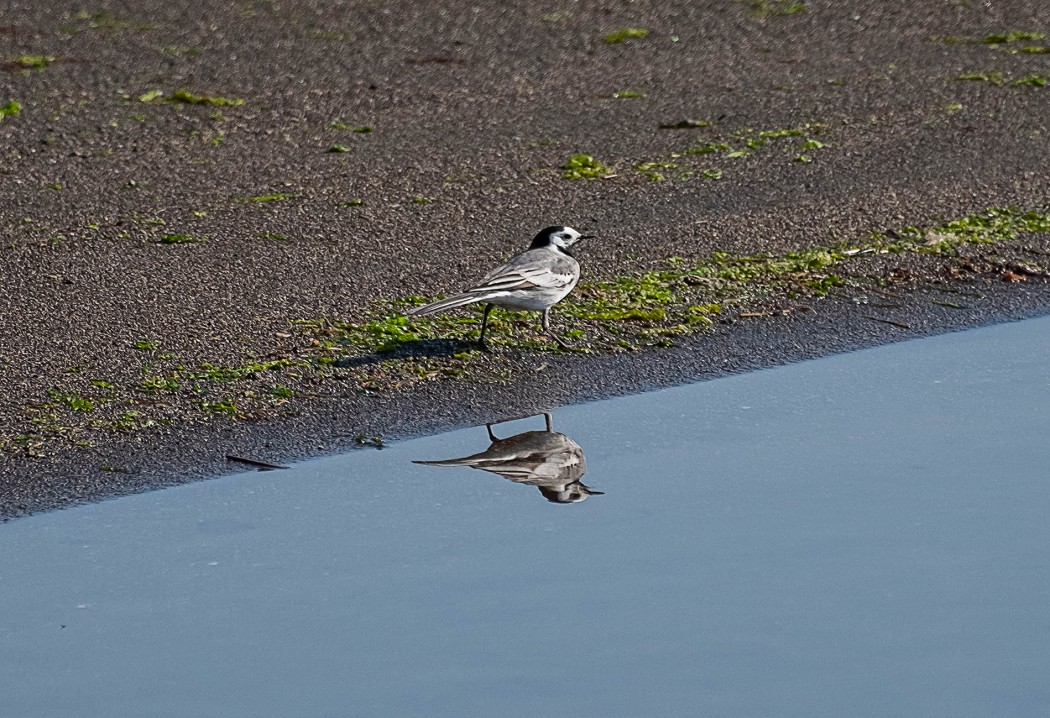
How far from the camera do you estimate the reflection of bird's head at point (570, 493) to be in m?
5.93

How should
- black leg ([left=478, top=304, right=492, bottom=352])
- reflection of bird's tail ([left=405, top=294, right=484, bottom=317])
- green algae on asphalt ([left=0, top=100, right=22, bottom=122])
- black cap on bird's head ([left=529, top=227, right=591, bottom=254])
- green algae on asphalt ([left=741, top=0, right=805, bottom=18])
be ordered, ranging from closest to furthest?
reflection of bird's tail ([left=405, top=294, right=484, bottom=317])
black leg ([left=478, top=304, right=492, bottom=352])
black cap on bird's head ([left=529, top=227, right=591, bottom=254])
green algae on asphalt ([left=0, top=100, right=22, bottom=122])
green algae on asphalt ([left=741, top=0, right=805, bottom=18])

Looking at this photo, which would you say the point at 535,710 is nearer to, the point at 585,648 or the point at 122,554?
the point at 585,648

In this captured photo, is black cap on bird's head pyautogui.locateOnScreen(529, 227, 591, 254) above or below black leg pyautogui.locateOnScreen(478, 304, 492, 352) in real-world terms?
above

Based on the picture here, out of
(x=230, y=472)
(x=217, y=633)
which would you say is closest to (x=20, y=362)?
(x=230, y=472)

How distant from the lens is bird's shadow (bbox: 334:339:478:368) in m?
7.27

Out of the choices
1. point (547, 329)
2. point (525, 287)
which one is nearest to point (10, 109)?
point (547, 329)

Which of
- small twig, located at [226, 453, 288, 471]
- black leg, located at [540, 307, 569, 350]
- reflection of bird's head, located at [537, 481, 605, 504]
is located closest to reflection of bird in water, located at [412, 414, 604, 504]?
reflection of bird's head, located at [537, 481, 605, 504]

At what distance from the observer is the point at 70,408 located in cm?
666

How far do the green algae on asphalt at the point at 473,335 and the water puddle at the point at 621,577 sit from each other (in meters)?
0.67

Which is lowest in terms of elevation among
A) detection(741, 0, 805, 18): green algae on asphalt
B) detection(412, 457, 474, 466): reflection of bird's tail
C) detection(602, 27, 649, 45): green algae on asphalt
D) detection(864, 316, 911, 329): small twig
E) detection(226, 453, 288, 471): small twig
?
detection(741, 0, 805, 18): green algae on asphalt

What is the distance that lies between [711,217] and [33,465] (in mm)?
4712

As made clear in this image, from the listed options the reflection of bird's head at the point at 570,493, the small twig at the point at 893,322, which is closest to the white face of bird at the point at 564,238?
the small twig at the point at 893,322

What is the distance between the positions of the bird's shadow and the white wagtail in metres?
0.11

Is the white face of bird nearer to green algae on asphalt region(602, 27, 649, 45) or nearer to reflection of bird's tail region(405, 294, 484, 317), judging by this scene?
reflection of bird's tail region(405, 294, 484, 317)
